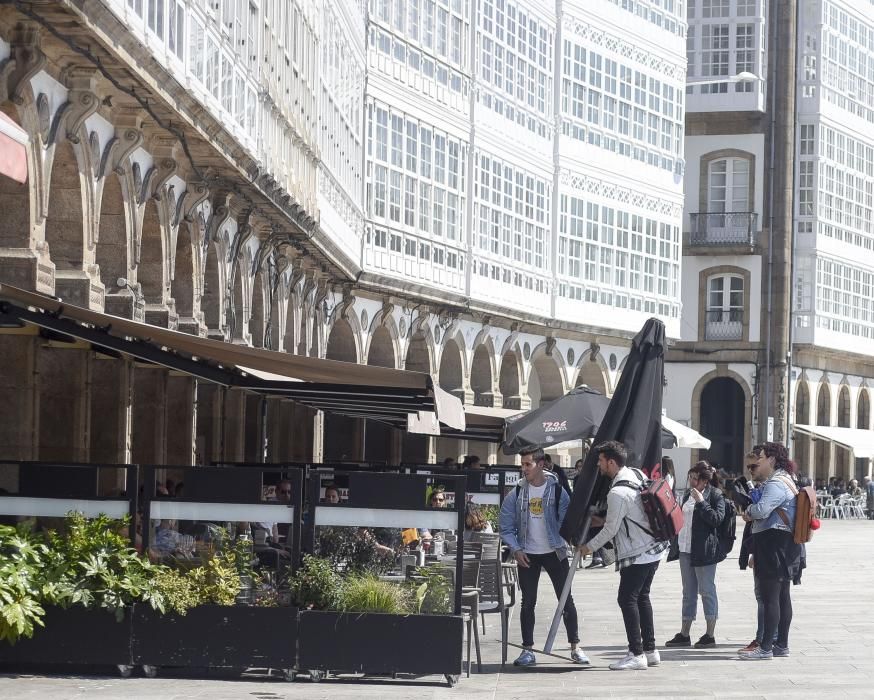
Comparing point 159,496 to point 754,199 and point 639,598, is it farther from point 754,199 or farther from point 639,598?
point 754,199

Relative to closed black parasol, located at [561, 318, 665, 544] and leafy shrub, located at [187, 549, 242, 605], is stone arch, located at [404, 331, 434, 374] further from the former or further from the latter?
leafy shrub, located at [187, 549, 242, 605]

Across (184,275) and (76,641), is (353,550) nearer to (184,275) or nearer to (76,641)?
(76,641)

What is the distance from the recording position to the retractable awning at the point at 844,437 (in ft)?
182

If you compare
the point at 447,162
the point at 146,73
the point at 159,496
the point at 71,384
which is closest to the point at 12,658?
the point at 159,496

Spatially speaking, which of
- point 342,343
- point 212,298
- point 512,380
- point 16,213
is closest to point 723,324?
point 512,380

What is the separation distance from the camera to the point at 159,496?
1124cm

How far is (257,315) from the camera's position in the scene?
27453 millimetres

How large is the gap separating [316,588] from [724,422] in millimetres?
47506

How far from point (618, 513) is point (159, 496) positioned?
10.3 feet

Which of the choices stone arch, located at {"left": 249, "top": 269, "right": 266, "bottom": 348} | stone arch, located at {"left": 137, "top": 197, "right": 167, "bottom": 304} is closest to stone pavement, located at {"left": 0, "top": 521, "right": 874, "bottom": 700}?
stone arch, located at {"left": 137, "top": 197, "right": 167, "bottom": 304}

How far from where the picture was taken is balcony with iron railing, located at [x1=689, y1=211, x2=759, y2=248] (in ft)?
177

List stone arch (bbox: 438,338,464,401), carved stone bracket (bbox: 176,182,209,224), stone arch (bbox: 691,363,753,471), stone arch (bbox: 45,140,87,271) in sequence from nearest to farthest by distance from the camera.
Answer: stone arch (bbox: 45,140,87,271)
carved stone bracket (bbox: 176,182,209,224)
stone arch (bbox: 438,338,464,401)
stone arch (bbox: 691,363,753,471)

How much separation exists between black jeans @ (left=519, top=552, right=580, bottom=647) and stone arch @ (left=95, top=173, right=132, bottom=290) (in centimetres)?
760

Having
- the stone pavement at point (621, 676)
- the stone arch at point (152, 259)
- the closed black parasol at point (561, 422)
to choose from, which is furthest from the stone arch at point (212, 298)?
the stone pavement at point (621, 676)
